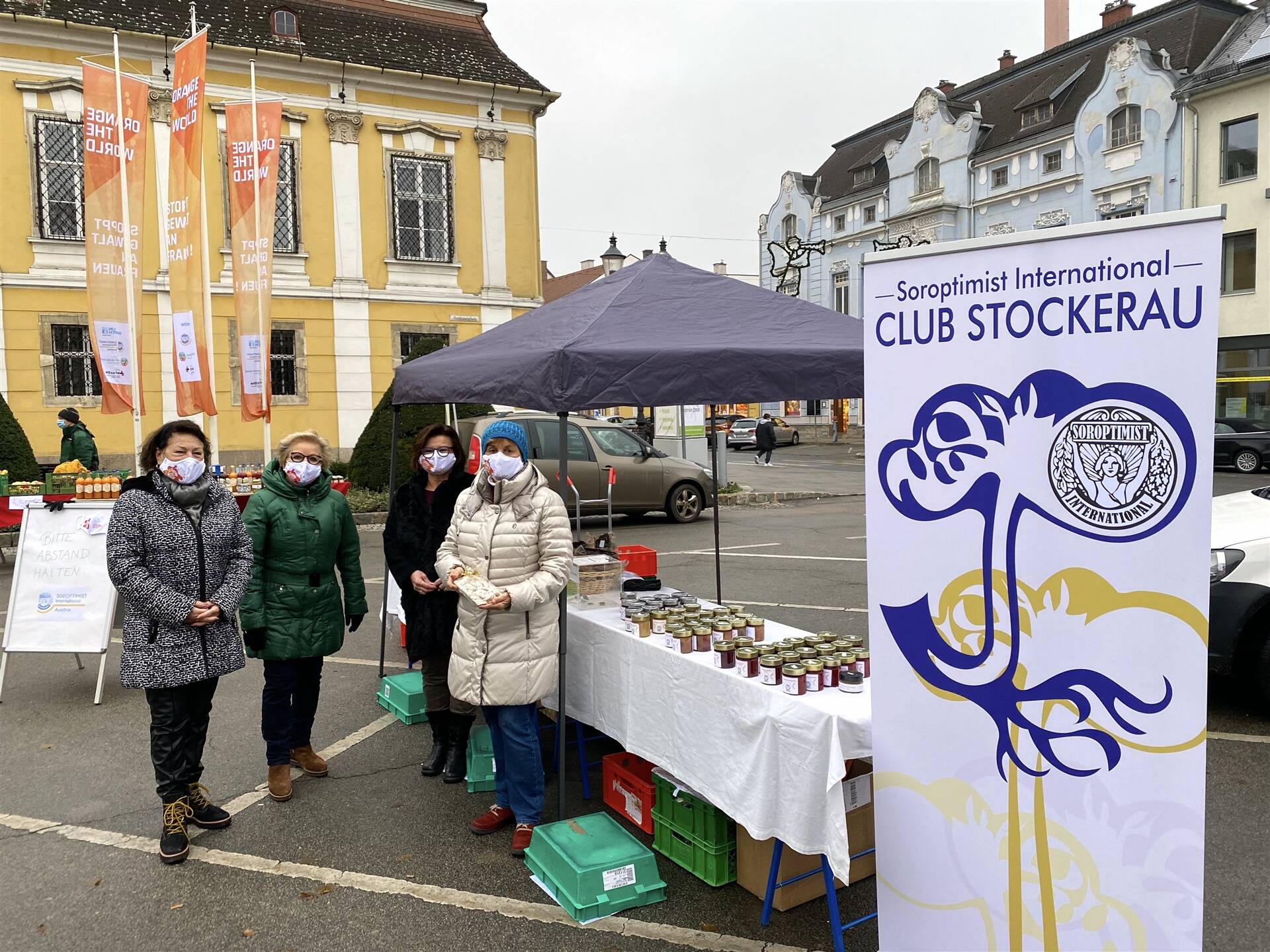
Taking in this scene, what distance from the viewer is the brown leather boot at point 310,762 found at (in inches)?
188

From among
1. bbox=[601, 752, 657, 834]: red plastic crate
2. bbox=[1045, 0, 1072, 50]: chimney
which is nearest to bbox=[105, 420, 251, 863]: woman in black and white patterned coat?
bbox=[601, 752, 657, 834]: red plastic crate

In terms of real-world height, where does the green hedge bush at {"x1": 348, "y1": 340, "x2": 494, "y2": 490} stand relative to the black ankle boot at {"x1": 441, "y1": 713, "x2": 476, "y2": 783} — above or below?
above

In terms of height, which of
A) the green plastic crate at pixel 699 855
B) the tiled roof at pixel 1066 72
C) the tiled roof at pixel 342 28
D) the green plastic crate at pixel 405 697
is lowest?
the green plastic crate at pixel 699 855

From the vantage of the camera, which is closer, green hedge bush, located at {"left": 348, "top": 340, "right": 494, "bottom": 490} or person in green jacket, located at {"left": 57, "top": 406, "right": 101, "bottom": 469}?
person in green jacket, located at {"left": 57, "top": 406, "right": 101, "bottom": 469}

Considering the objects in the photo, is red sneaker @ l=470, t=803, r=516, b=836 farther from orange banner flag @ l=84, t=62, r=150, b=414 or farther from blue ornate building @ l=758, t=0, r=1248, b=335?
blue ornate building @ l=758, t=0, r=1248, b=335

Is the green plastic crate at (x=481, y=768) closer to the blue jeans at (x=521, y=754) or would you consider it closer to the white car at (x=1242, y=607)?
the blue jeans at (x=521, y=754)

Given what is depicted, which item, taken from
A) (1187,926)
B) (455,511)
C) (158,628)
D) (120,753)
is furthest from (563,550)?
(120,753)

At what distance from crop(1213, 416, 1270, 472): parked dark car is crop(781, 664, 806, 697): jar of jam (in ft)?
74.0

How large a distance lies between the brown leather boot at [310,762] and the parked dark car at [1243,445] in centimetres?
2284

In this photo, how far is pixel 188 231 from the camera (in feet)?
44.8

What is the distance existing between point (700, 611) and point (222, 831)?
241cm

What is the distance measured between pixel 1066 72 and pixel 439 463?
36.9m

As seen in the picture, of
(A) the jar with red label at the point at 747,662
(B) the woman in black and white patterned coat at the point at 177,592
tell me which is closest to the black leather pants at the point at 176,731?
(B) the woman in black and white patterned coat at the point at 177,592

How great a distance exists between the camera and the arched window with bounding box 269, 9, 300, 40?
20641mm
